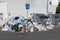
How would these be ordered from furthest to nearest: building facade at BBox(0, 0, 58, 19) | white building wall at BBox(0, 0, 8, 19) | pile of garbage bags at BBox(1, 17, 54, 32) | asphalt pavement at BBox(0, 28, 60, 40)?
building facade at BBox(0, 0, 58, 19) < white building wall at BBox(0, 0, 8, 19) < pile of garbage bags at BBox(1, 17, 54, 32) < asphalt pavement at BBox(0, 28, 60, 40)

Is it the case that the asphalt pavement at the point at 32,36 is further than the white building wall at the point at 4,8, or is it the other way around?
the white building wall at the point at 4,8

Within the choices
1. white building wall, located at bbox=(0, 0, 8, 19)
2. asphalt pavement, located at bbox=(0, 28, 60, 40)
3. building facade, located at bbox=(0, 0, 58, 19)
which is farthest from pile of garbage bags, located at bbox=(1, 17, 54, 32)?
building facade, located at bbox=(0, 0, 58, 19)

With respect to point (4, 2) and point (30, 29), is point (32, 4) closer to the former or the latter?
point (4, 2)

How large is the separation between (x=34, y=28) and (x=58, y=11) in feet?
76.4

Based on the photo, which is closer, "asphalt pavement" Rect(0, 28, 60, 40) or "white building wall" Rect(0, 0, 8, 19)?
"asphalt pavement" Rect(0, 28, 60, 40)

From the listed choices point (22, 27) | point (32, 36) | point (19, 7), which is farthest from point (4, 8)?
point (32, 36)

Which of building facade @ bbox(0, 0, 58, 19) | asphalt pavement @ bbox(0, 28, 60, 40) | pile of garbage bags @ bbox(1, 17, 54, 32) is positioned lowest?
pile of garbage bags @ bbox(1, 17, 54, 32)

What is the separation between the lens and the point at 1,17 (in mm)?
42969

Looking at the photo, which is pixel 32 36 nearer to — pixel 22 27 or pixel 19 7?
pixel 22 27

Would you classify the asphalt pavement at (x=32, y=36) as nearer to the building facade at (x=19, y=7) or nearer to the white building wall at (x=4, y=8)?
the white building wall at (x=4, y=8)

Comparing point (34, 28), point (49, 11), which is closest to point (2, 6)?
point (49, 11)

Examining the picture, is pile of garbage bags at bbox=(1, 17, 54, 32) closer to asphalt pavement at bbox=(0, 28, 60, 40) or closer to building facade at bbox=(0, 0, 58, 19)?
asphalt pavement at bbox=(0, 28, 60, 40)

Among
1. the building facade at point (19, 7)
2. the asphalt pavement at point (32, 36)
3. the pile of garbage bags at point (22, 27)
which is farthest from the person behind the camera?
the building facade at point (19, 7)

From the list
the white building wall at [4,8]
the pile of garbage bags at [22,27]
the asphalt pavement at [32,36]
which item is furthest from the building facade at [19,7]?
the asphalt pavement at [32,36]
